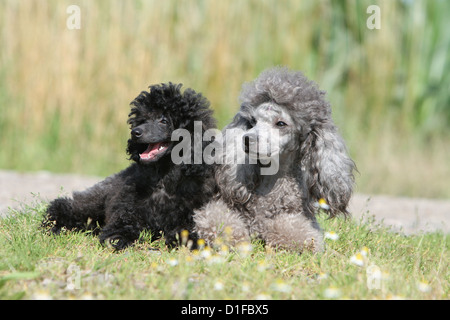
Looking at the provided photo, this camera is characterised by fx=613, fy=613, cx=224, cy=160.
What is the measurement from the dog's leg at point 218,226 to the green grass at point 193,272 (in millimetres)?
103

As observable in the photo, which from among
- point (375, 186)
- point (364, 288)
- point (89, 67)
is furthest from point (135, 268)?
point (375, 186)

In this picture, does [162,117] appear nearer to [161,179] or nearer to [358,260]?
[161,179]

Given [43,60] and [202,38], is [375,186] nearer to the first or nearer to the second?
[202,38]

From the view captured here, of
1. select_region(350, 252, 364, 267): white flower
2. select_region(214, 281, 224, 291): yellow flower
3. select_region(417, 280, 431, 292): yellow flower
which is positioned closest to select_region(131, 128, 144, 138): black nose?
select_region(214, 281, 224, 291): yellow flower

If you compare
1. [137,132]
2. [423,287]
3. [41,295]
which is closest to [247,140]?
[137,132]

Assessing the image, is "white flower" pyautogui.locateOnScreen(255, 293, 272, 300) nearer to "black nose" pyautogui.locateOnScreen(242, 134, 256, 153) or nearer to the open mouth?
"black nose" pyautogui.locateOnScreen(242, 134, 256, 153)

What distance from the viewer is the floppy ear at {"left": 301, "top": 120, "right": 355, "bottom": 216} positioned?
421cm

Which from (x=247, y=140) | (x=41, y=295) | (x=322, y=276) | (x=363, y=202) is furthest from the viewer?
(x=363, y=202)

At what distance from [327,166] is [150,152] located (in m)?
1.22

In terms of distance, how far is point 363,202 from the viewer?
729 cm

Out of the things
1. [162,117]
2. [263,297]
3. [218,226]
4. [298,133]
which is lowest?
[263,297]

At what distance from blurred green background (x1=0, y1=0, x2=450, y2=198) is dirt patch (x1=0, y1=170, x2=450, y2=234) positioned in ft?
2.53

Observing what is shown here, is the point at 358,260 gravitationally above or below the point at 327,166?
below
